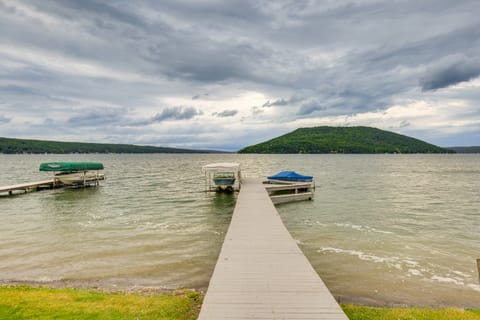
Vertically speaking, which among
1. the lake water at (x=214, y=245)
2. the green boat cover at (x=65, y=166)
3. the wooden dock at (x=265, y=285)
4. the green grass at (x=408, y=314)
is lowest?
the lake water at (x=214, y=245)

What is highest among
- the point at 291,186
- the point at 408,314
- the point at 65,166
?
the point at 65,166

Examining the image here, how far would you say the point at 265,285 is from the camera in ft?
25.7

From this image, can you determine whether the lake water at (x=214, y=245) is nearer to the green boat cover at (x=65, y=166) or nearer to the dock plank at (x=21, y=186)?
the dock plank at (x=21, y=186)

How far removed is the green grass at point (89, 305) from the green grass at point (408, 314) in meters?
4.66

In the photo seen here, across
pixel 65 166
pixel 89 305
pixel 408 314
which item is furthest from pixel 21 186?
pixel 408 314

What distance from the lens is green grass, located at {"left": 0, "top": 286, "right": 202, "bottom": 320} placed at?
7785 mm

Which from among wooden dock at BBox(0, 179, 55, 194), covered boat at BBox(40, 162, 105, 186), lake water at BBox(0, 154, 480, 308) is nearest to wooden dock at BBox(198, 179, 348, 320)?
lake water at BBox(0, 154, 480, 308)

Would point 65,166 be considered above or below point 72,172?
above

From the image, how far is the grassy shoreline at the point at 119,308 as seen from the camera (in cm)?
783

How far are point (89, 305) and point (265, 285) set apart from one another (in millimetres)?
5176

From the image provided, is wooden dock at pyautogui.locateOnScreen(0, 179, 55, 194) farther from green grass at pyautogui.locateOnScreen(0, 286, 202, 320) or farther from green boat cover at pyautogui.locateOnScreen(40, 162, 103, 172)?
green grass at pyautogui.locateOnScreen(0, 286, 202, 320)

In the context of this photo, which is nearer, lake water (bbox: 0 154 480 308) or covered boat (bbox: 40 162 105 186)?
lake water (bbox: 0 154 480 308)

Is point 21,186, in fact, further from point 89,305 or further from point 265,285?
point 265,285

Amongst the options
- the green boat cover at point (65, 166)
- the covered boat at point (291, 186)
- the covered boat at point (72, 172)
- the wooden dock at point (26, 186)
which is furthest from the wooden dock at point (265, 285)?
the covered boat at point (72, 172)
